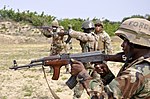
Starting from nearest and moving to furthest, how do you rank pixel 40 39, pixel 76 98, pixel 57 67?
pixel 57 67 < pixel 76 98 < pixel 40 39

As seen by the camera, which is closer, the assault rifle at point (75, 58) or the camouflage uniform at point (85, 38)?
the assault rifle at point (75, 58)

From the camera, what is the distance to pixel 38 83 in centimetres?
1106

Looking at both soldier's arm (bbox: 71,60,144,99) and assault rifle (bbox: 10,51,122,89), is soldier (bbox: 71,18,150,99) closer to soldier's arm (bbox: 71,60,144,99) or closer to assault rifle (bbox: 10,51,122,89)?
soldier's arm (bbox: 71,60,144,99)

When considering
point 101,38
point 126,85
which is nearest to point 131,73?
point 126,85

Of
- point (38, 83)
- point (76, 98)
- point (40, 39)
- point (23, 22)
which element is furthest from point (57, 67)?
point (23, 22)

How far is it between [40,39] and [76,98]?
1204 inches

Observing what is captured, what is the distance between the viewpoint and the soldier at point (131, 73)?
270 cm

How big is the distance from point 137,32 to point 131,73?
0.32 metres

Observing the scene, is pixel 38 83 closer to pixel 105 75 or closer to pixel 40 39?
pixel 105 75

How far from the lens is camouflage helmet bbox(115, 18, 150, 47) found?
2834 millimetres

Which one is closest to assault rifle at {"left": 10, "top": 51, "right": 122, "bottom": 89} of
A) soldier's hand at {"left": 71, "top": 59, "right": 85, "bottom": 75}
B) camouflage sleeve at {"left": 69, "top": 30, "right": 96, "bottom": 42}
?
soldier's hand at {"left": 71, "top": 59, "right": 85, "bottom": 75}

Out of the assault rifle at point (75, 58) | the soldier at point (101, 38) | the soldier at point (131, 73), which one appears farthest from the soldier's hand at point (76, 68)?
the soldier at point (101, 38)

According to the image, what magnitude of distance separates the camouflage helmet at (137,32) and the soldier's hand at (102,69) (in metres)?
0.64

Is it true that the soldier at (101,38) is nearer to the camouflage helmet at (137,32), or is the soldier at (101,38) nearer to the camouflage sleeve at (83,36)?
the camouflage sleeve at (83,36)
